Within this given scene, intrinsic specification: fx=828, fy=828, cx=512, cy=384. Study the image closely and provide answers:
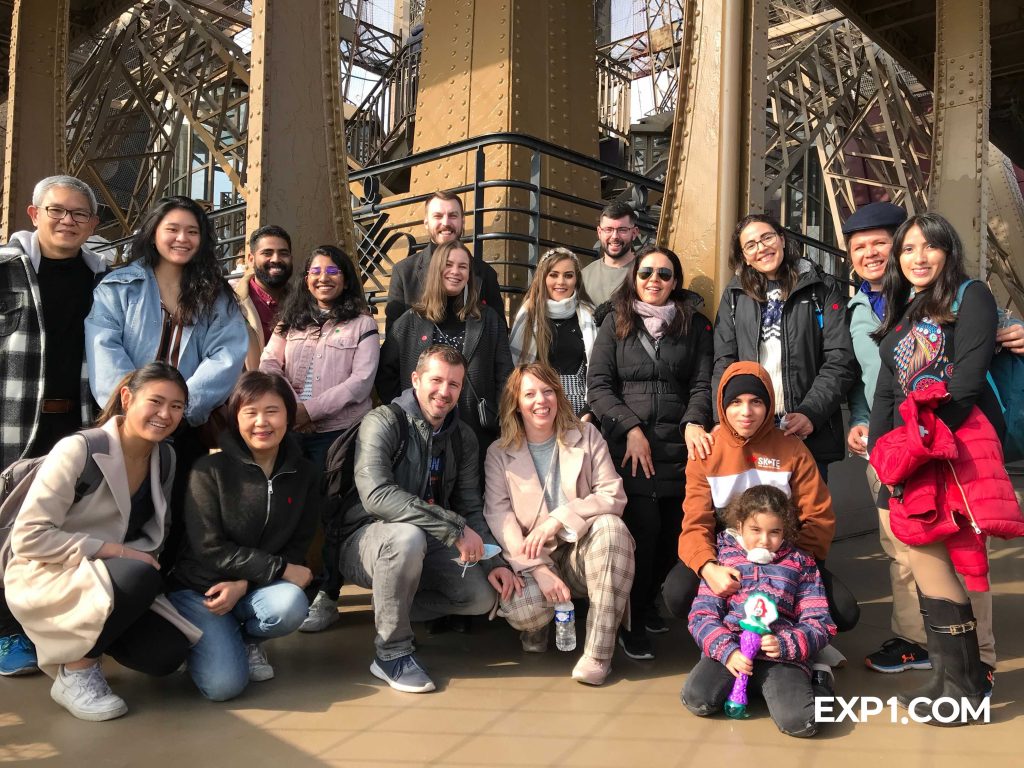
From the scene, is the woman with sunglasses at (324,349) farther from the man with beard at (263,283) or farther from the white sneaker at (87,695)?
the white sneaker at (87,695)

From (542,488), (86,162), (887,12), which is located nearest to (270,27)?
(542,488)

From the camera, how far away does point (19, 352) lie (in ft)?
11.2

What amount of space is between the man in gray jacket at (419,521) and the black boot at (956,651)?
64.0 inches

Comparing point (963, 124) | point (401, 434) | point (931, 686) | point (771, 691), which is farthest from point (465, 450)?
point (963, 124)

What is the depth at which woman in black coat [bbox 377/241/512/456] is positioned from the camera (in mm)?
4148

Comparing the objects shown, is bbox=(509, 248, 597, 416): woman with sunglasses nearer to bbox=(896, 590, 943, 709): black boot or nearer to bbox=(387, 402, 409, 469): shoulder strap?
bbox=(387, 402, 409, 469): shoulder strap

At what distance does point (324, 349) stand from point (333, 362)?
0.08 meters

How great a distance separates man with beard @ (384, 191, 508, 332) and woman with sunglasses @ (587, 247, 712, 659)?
2.38 ft

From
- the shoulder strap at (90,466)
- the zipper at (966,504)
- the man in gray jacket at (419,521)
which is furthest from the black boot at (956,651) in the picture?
the shoulder strap at (90,466)

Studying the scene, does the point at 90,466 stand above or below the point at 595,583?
above

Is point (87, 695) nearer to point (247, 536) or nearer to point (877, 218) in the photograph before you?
point (247, 536)

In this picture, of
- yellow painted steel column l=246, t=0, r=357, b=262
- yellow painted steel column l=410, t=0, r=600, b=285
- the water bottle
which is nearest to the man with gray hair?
yellow painted steel column l=246, t=0, r=357, b=262

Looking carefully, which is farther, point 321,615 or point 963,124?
point 963,124

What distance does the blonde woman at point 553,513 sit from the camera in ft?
11.5
